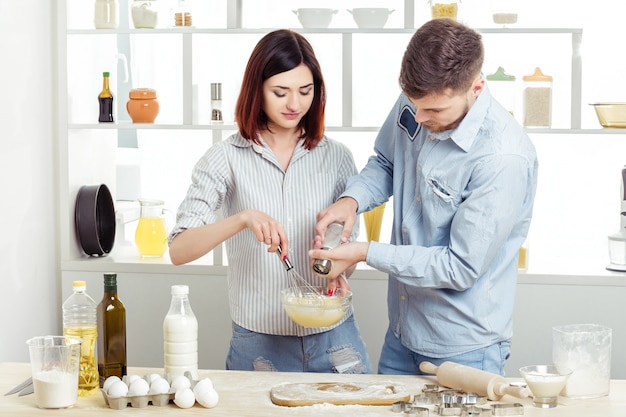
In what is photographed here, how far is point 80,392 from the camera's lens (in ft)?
7.05

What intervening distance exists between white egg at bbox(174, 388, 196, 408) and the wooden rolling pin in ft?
1.94

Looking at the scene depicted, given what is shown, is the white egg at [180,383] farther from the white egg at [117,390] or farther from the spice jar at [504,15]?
the spice jar at [504,15]

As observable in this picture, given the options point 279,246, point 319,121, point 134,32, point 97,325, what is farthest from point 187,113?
point 97,325

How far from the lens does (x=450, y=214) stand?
2324 millimetres

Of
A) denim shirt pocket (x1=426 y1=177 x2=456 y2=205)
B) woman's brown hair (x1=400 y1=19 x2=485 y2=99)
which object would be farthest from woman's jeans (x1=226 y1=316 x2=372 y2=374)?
woman's brown hair (x1=400 y1=19 x2=485 y2=99)

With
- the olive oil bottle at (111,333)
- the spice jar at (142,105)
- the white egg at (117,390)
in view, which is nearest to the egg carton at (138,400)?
the white egg at (117,390)

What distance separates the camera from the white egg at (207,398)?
204cm

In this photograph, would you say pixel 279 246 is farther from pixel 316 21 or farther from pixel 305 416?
pixel 316 21

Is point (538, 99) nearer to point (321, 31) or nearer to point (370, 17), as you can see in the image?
point (370, 17)

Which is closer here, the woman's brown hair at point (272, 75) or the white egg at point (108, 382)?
the white egg at point (108, 382)

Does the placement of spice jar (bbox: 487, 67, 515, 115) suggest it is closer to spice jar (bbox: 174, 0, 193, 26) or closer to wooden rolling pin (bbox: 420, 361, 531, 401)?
spice jar (bbox: 174, 0, 193, 26)

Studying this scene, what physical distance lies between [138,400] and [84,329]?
9.1 inches

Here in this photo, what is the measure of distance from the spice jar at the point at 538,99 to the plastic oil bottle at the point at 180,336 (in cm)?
206

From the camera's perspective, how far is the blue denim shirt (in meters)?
2.23
